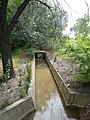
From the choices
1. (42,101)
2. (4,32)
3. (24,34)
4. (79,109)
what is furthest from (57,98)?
(24,34)

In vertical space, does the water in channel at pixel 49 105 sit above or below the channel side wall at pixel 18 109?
below

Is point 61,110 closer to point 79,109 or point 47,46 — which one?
point 79,109

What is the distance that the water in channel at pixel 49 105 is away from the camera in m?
7.09

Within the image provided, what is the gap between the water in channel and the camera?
7.09m

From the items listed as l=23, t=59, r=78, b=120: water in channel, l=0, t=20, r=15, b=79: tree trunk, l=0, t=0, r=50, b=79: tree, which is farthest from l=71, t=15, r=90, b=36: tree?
l=0, t=20, r=15, b=79: tree trunk

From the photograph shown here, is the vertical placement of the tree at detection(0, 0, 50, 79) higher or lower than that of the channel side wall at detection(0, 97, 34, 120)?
higher

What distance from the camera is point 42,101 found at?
838cm

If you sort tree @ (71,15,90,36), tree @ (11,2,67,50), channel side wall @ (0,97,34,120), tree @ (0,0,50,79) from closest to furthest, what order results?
channel side wall @ (0,97,34,120), tree @ (0,0,50,79), tree @ (71,15,90,36), tree @ (11,2,67,50)

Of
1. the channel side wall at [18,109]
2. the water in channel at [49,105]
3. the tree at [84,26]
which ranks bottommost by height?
the water in channel at [49,105]

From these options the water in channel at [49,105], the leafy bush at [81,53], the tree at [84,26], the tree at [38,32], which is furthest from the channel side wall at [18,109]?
the tree at [38,32]

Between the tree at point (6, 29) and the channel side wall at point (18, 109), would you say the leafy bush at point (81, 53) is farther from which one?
the tree at point (6, 29)

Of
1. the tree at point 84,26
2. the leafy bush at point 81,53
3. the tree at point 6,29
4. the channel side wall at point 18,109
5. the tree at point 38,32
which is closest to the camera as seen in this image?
the channel side wall at point 18,109

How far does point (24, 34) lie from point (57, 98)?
10414 mm

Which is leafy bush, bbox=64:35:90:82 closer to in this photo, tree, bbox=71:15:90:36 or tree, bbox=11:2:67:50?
tree, bbox=71:15:90:36
